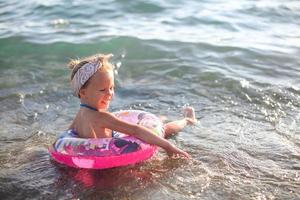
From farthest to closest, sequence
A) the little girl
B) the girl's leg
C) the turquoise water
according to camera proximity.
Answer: the girl's leg → the little girl → the turquoise water

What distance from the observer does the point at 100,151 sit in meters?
4.71

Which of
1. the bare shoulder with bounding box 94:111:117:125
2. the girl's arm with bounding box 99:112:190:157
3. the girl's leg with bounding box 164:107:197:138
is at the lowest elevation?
the girl's leg with bounding box 164:107:197:138

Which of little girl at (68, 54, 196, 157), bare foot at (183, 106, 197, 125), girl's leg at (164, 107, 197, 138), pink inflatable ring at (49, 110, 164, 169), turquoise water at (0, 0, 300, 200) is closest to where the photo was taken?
turquoise water at (0, 0, 300, 200)

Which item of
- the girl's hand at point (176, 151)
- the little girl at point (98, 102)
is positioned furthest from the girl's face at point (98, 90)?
the girl's hand at point (176, 151)

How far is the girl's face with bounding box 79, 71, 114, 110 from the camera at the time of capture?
15.8ft

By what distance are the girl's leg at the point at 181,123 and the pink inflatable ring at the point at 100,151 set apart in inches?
30.6

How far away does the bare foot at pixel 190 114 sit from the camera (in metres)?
6.04

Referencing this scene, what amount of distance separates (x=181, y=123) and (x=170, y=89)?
1457 millimetres

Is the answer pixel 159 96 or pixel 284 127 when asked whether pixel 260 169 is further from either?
pixel 159 96

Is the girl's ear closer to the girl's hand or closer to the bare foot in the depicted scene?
the girl's hand

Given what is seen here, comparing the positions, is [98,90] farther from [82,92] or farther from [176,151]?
[176,151]

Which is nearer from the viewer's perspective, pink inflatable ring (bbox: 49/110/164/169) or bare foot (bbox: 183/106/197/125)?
pink inflatable ring (bbox: 49/110/164/169)

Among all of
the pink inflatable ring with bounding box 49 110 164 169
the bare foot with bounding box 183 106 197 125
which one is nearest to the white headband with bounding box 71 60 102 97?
the pink inflatable ring with bounding box 49 110 164 169

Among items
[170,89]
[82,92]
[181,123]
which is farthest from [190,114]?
[82,92]
